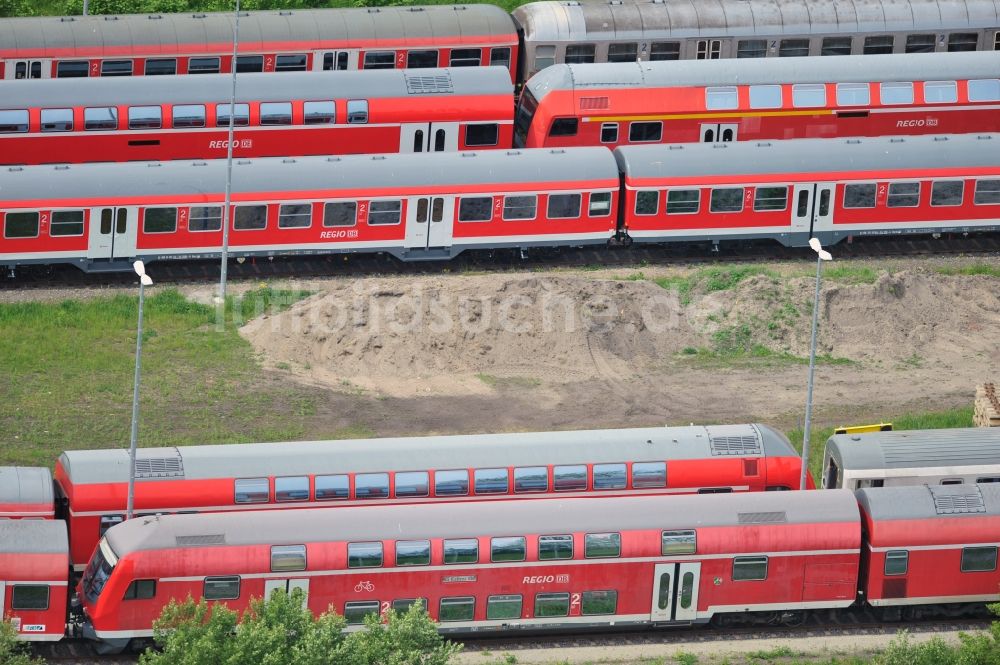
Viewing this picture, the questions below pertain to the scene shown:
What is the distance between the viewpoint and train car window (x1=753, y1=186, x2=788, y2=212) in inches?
3046

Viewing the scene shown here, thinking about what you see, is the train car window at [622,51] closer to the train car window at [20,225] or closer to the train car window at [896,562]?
the train car window at [20,225]

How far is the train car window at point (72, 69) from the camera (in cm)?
8225

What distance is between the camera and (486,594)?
55.8 meters

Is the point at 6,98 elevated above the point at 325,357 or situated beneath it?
elevated above

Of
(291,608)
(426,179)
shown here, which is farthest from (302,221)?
(291,608)

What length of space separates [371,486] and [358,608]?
3901 mm

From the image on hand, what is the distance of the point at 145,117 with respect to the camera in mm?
78688

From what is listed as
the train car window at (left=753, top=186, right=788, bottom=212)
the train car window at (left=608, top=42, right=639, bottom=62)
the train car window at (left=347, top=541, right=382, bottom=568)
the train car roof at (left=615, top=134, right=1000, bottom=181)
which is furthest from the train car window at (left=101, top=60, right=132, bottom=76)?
the train car window at (left=347, top=541, right=382, bottom=568)

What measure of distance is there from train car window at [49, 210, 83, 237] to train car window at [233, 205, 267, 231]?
4.88 m

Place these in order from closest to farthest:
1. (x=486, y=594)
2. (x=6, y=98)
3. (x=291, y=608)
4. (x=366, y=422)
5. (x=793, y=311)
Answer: (x=291, y=608), (x=486, y=594), (x=366, y=422), (x=793, y=311), (x=6, y=98)

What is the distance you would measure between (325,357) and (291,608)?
789 inches

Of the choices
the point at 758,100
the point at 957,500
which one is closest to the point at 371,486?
the point at 957,500

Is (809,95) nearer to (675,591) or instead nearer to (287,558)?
(675,591)

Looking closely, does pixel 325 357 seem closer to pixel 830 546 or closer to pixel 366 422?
pixel 366 422
